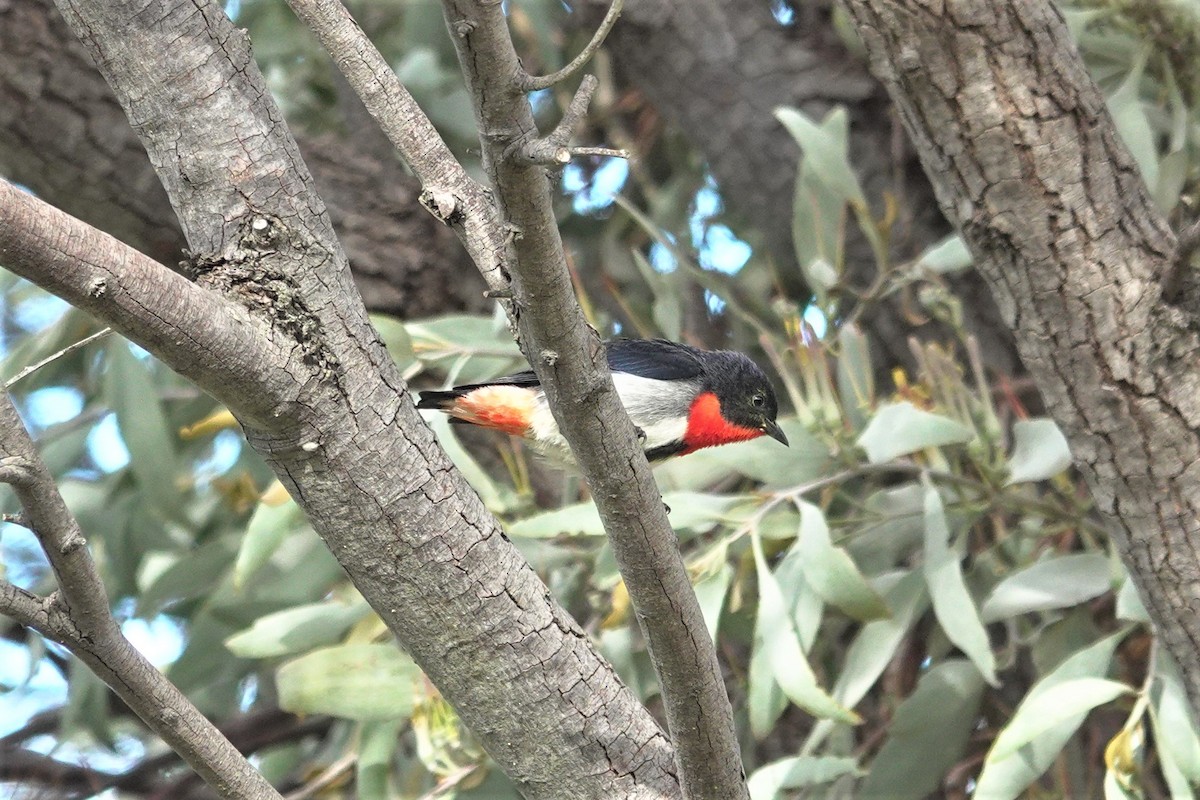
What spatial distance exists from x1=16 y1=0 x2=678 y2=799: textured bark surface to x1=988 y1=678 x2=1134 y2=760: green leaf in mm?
1004

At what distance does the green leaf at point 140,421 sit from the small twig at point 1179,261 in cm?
269

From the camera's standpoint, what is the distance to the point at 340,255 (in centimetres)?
166

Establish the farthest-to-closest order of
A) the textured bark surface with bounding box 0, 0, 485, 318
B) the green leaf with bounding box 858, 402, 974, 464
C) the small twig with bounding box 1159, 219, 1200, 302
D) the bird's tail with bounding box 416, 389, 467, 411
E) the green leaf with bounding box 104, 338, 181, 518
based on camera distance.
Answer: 1. the green leaf with bounding box 104, 338, 181, 518
2. the textured bark surface with bounding box 0, 0, 485, 318
3. the bird's tail with bounding box 416, 389, 467, 411
4. the green leaf with bounding box 858, 402, 974, 464
5. the small twig with bounding box 1159, 219, 1200, 302

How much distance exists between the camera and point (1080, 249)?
7.55 feet

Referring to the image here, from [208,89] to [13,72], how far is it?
7.38ft

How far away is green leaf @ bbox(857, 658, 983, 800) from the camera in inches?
118

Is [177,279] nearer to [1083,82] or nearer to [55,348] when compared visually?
[1083,82]

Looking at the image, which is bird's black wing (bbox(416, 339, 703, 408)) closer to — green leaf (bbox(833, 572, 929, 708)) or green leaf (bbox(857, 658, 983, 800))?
green leaf (bbox(833, 572, 929, 708))

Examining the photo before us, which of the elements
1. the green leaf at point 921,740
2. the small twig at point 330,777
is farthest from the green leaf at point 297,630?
the green leaf at point 921,740

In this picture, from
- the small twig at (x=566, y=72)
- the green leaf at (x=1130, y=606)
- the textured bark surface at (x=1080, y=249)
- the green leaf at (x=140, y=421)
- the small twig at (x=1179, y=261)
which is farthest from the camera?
the green leaf at (x=140, y=421)

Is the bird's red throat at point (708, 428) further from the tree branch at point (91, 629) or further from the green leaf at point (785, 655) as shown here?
the tree branch at point (91, 629)

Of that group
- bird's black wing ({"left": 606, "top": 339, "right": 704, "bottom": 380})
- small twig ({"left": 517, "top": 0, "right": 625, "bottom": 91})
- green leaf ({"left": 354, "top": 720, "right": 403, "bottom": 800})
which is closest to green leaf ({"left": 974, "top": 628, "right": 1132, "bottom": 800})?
bird's black wing ({"left": 606, "top": 339, "right": 704, "bottom": 380})

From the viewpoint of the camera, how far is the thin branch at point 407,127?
1.66m

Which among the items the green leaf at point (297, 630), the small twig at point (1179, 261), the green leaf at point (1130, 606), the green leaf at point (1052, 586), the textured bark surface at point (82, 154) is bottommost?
the green leaf at point (1130, 606)
